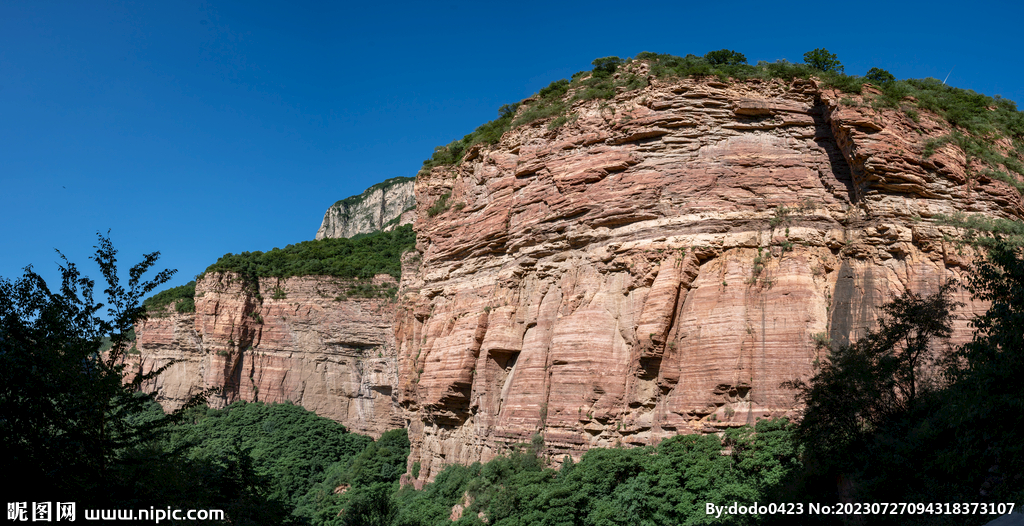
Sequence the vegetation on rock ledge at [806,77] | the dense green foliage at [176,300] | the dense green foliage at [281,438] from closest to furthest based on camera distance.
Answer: the vegetation on rock ledge at [806,77]
the dense green foliage at [281,438]
the dense green foliage at [176,300]

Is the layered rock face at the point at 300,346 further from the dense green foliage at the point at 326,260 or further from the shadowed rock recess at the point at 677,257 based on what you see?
the shadowed rock recess at the point at 677,257

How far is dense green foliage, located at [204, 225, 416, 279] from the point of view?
190 feet

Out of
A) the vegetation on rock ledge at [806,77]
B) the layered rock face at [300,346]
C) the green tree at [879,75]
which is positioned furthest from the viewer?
the layered rock face at [300,346]

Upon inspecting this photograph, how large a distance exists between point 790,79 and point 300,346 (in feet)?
150

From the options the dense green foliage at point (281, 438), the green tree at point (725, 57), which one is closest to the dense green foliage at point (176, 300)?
the dense green foliage at point (281, 438)

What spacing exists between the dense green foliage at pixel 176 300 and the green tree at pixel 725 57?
Answer: 5204 cm

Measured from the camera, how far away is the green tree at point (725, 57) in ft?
90.0

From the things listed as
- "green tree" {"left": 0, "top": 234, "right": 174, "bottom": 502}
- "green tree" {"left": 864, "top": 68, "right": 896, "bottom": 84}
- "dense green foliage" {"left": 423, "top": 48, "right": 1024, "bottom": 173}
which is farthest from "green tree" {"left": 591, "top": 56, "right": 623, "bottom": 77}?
"green tree" {"left": 0, "top": 234, "right": 174, "bottom": 502}

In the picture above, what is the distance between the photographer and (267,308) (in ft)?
189

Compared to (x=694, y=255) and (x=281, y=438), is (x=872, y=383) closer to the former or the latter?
(x=694, y=255)

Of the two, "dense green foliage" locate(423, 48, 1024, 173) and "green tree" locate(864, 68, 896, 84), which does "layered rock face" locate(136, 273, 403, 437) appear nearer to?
"dense green foliage" locate(423, 48, 1024, 173)

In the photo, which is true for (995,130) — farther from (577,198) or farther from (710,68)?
(577,198)

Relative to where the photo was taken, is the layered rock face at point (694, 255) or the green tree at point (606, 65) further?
the green tree at point (606, 65)

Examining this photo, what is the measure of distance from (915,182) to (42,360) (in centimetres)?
2334
